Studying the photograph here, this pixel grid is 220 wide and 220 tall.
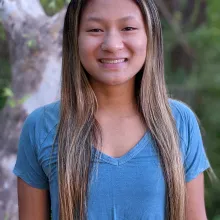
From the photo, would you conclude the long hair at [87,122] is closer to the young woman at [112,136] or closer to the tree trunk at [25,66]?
the young woman at [112,136]

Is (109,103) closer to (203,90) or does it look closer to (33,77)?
(33,77)

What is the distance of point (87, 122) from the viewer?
1896 millimetres

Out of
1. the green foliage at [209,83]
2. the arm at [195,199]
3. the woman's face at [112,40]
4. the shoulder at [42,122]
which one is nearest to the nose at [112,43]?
the woman's face at [112,40]

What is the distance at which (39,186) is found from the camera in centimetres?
191

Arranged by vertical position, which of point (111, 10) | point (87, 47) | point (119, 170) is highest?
point (111, 10)

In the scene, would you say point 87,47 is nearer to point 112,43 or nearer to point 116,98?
point 112,43

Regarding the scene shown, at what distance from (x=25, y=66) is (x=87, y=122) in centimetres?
102

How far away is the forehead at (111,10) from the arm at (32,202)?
0.61 m

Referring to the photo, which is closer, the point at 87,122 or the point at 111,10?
the point at 111,10

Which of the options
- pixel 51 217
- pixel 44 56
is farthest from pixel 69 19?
pixel 44 56

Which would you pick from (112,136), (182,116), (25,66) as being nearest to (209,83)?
(25,66)

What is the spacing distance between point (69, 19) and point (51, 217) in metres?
0.69

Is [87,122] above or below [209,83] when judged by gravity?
below

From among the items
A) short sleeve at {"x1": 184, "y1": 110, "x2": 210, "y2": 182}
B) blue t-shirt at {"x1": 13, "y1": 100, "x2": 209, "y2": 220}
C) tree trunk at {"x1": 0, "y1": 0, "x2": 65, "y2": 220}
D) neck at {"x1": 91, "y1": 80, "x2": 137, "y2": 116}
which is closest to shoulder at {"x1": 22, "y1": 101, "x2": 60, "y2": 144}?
blue t-shirt at {"x1": 13, "y1": 100, "x2": 209, "y2": 220}
